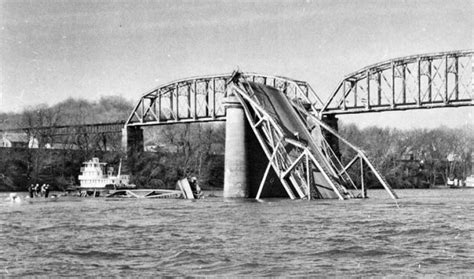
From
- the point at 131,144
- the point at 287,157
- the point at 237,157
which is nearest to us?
the point at 287,157

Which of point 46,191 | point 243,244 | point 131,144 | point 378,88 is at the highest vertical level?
point 378,88

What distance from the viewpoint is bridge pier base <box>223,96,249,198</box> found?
57281 millimetres

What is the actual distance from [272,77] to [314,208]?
54.9 metres

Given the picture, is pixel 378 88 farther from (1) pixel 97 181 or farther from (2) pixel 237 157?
(2) pixel 237 157

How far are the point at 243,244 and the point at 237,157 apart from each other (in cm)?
3241

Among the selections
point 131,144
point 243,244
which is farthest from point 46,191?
point 243,244

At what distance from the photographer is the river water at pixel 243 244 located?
2000 cm

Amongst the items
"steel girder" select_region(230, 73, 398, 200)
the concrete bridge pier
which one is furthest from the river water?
the concrete bridge pier

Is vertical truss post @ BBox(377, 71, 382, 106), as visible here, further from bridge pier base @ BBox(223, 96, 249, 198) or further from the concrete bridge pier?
bridge pier base @ BBox(223, 96, 249, 198)

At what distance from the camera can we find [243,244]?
25109 millimetres

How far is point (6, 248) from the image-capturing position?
82.0 ft

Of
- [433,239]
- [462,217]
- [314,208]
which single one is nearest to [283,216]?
[314,208]

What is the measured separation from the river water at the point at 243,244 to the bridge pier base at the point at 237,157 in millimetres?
17504

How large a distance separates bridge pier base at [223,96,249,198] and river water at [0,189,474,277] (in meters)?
17.5
